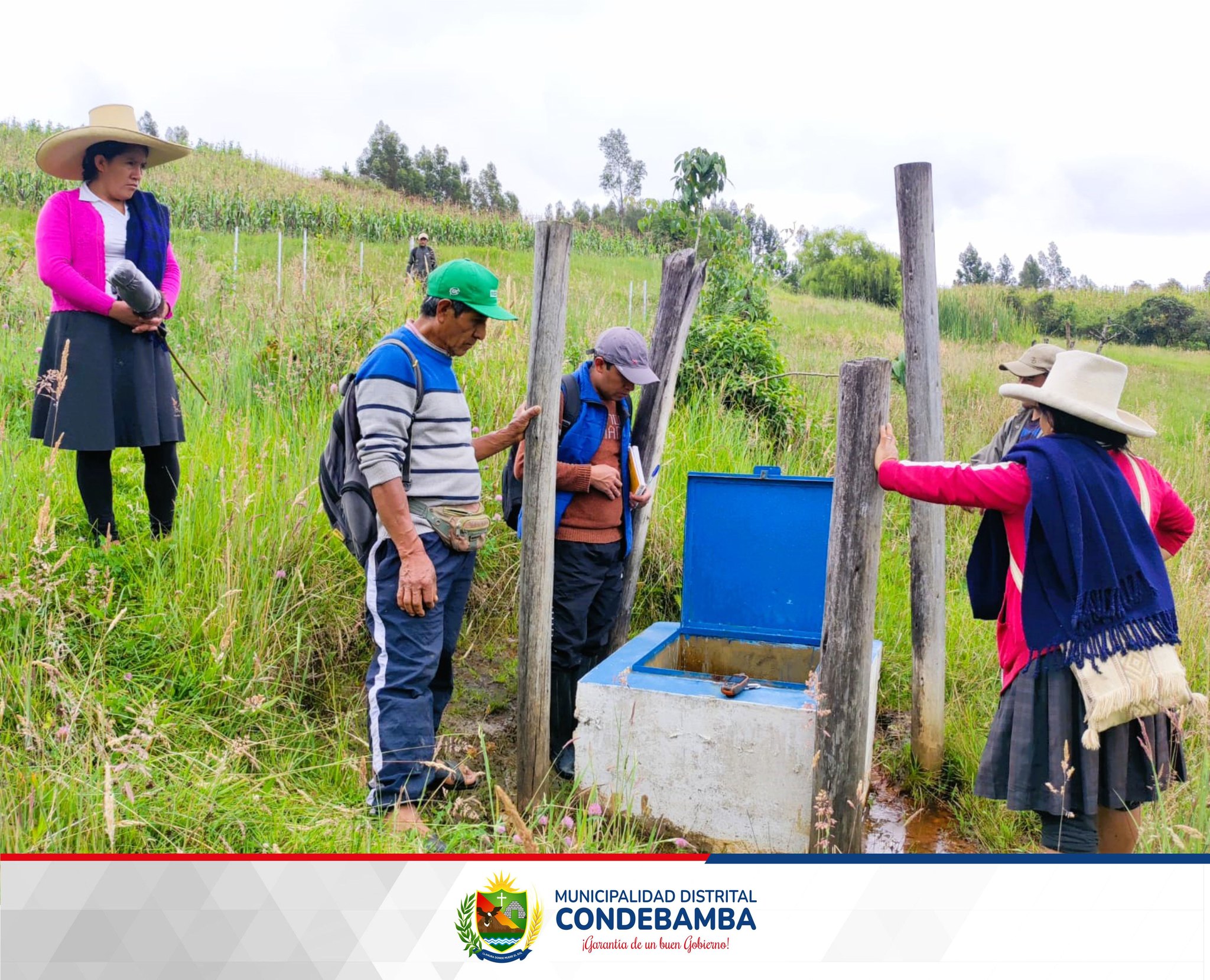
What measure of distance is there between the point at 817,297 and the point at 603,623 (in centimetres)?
2688

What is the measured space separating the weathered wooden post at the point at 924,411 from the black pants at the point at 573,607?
146 cm

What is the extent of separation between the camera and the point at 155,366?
4145 mm

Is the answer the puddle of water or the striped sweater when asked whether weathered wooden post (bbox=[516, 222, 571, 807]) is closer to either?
the striped sweater

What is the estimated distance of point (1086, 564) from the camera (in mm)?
2686

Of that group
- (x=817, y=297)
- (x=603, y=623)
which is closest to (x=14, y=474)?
(x=603, y=623)

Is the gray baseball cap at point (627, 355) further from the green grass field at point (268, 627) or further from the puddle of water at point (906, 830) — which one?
the puddle of water at point (906, 830)

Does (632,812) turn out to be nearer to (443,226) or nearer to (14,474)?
(14,474)

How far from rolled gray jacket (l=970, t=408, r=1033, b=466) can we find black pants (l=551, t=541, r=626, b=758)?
1.90 meters

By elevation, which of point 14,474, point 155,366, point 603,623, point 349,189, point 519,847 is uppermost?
point 349,189

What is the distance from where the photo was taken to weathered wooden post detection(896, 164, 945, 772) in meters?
4.17

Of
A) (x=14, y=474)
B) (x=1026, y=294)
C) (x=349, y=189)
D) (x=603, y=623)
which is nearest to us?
(x=14, y=474)

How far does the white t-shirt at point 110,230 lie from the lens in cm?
400

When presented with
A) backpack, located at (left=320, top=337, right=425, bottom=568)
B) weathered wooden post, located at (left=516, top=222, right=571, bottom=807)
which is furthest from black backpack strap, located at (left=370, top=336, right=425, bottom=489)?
weathered wooden post, located at (left=516, top=222, right=571, bottom=807)

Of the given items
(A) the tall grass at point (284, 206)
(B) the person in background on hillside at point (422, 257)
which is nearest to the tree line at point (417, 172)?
(A) the tall grass at point (284, 206)
